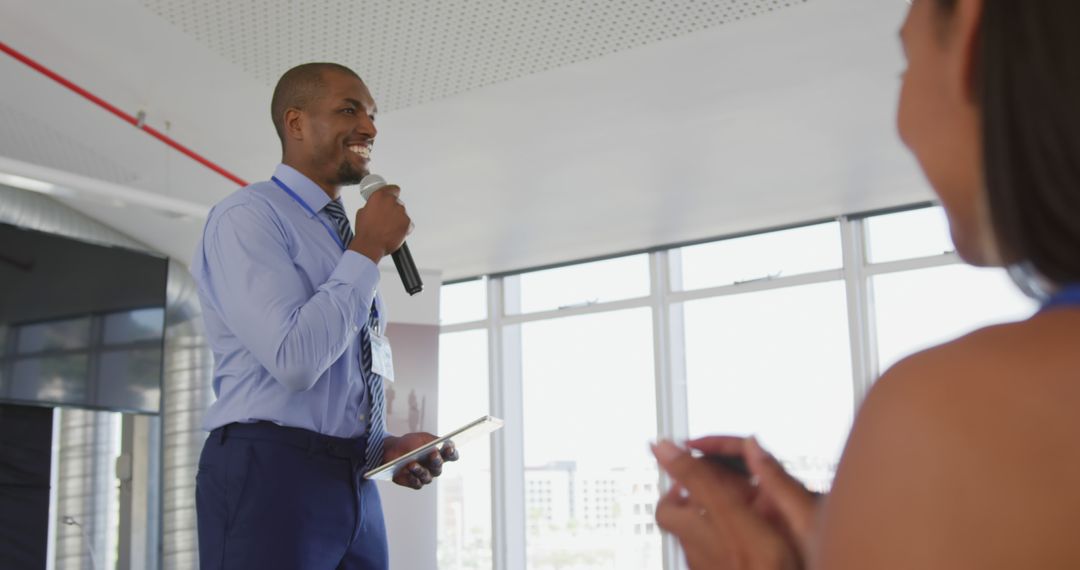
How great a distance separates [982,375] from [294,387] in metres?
1.40

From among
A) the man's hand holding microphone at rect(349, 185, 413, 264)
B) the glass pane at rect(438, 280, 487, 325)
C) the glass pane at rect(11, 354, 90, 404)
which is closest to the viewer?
the man's hand holding microphone at rect(349, 185, 413, 264)

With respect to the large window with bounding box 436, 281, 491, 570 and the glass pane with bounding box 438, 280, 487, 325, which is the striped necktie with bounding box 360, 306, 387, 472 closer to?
the large window with bounding box 436, 281, 491, 570

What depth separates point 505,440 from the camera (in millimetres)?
8320

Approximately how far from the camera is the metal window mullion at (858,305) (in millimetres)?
6527

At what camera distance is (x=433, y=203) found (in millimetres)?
6246

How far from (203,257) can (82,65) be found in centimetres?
323

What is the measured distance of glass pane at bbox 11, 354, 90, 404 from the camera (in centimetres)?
477

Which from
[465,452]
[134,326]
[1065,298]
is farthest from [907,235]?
[1065,298]

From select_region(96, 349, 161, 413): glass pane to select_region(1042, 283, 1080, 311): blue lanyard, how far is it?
5322 millimetres

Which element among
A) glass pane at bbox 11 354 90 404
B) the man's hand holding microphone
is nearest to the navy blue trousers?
the man's hand holding microphone

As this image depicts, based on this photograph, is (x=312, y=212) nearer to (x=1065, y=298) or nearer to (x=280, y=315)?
(x=280, y=315)

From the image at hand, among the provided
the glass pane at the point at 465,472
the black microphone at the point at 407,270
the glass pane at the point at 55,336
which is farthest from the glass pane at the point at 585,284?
the black microphone at the point at 407,270

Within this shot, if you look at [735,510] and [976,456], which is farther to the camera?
[735,510]

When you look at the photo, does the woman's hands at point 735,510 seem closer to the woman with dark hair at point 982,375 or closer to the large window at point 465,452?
the woman with dark hair at point 982,375
